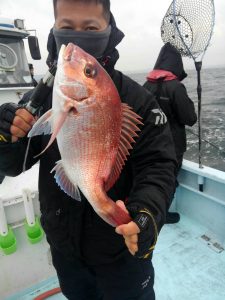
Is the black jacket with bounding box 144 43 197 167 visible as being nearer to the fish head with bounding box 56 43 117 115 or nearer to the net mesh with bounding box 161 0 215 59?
the net mesh with bounding box 161 0 215 59

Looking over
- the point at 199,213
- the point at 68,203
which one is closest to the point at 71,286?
the point at 68,203

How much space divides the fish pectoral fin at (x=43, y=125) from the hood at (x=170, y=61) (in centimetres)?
307

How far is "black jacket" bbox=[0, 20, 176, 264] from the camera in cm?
162

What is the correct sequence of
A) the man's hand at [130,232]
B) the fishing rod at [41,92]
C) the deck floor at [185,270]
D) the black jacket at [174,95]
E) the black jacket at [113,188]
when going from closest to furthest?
the man's hand at [130,232] → the fishing rod at [41,92] → the black jacket at [113,188] → the deck floor at [185,270] → the black jacket at [174,95]

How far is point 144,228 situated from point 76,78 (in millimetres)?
712

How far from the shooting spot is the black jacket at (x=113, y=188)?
1.62 meters

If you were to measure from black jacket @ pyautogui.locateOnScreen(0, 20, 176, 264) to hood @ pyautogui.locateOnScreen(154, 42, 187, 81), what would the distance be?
250 centimetres

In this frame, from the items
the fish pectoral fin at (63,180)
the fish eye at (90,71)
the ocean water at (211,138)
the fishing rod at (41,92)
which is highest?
the fish eye at (90,71)

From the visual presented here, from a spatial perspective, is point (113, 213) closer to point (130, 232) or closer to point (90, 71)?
point (130, 232)

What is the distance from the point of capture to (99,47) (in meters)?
1.65

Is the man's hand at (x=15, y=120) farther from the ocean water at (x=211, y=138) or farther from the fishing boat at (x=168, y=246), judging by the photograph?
the ocean water at (x=211, y=138)

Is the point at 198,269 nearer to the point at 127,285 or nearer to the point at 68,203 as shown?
the point at 127,285

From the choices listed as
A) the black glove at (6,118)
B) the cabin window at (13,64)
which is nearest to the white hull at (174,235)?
the black glove at (6,118)

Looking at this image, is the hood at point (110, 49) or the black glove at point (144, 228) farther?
the hood at point (110, 49)
